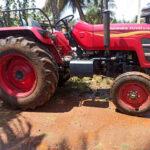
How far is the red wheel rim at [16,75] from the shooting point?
6320 mm

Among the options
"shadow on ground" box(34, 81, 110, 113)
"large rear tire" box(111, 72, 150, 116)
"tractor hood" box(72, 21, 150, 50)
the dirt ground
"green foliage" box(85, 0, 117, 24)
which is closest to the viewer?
the dirt ground

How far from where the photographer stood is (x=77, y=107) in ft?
20.9

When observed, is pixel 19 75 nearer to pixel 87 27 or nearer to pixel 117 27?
pixel 87 27

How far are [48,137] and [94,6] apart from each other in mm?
25976

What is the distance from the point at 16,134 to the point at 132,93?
6.60 feet

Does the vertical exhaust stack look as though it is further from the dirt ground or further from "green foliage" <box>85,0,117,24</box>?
"green foliage" <box>85,0,117,24</box>

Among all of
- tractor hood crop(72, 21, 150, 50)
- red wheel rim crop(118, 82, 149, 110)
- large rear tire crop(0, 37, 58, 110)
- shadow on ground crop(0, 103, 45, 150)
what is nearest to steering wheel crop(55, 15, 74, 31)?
tractor hood crop(72, 21, 150, 50)

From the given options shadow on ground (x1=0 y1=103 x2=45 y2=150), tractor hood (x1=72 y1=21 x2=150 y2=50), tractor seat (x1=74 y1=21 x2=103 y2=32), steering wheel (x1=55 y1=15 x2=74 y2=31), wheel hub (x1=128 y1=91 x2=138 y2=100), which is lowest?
shadow on ground (x1=0 y1=103 x2=45 y2=150)

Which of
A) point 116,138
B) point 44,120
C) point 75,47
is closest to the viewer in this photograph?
point 116,138

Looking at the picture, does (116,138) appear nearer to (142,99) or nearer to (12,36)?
(142,99)

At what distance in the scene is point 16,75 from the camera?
6.50m

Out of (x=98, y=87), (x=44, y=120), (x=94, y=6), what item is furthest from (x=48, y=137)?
(x=94, y=6)

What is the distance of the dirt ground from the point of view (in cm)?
476

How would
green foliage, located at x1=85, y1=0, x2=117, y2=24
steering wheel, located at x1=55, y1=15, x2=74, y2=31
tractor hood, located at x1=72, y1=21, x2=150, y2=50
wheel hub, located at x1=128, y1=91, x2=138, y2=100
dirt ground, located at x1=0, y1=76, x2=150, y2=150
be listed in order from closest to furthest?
1. dirt ground, located at x1=0, y1=76, x2=150, y2=150
2. wheel hub, located at x1=128, y1=91, x2=138, y2=100
3. tractor hood, located at x1=72, y1=21, x2=150, y2=50
4. steering wheel, located at x1=55, y1=15, x2=74, y2=31
5. green foliage, located at x1=85, y1=0, x2=117, y2=24
